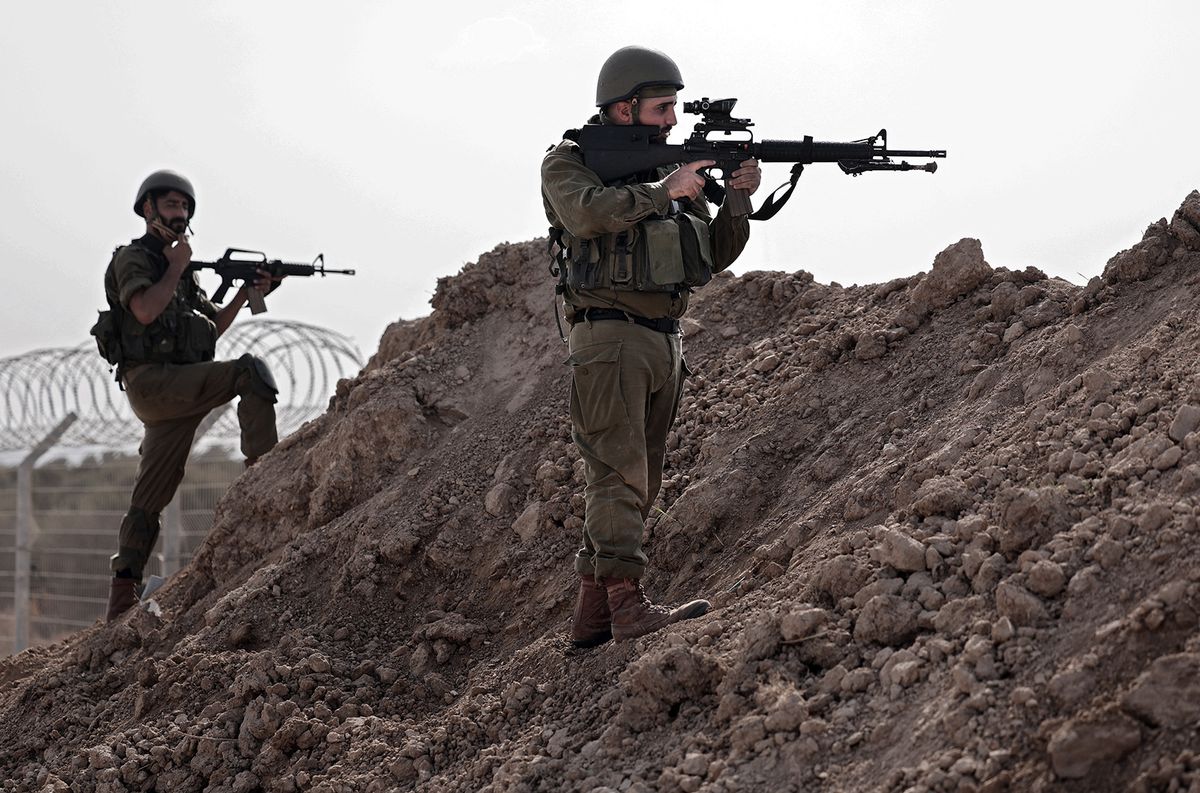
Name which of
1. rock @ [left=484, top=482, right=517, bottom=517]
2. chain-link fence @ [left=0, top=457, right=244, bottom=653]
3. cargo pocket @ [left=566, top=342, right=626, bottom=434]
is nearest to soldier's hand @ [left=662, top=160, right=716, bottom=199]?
cargo pocket @ [left=566, top=342, right=626, bottom=434]

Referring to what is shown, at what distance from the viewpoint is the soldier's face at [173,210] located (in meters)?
7.02

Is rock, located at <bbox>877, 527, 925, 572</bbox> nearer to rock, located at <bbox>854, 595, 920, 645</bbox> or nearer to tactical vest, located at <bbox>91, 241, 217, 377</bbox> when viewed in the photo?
rock, located at <bbox>854, 595, 920, 645</bbox>

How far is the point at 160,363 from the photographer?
7.08 meters

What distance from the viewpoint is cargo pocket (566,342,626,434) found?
4.35 meters

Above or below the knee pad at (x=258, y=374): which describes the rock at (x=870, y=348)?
below

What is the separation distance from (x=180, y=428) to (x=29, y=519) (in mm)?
4075

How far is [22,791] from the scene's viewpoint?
5.33 metres

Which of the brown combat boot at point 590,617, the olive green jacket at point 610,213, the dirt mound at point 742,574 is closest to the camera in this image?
the dirt mound at point 742,574

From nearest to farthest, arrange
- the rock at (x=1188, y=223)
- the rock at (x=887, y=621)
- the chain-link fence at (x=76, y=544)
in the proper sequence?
the rock at (x=887, y=621)
the rock at (x=1188, y=223)
the chain-link fence at (x=76, y=544)

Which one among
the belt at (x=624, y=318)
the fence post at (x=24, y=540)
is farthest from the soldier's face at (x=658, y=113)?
the fence post at (x=24, y=540)

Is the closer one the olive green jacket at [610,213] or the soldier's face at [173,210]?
the olive green jacket at [610,213]

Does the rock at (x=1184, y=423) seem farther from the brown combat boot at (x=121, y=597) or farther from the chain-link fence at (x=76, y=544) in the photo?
the chain-link fence at (x=76, y=544)

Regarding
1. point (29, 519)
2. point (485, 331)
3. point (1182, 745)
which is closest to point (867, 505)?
point (1182, 745)

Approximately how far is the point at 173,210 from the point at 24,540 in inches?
185
